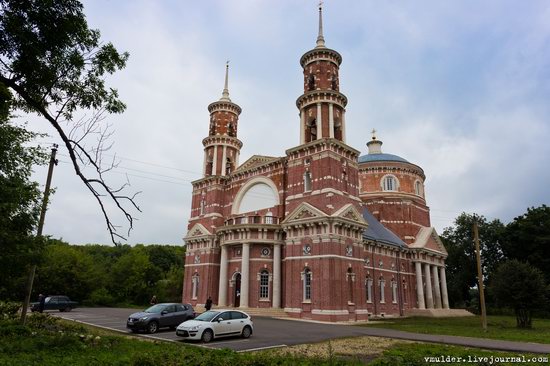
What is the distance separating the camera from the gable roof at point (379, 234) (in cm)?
4234

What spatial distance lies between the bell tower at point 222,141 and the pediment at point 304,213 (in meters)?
15.0

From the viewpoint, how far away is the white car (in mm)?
17031

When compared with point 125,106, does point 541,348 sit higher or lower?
lower

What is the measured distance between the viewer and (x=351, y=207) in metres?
34.2

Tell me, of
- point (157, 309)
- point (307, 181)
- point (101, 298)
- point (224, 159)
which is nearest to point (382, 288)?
point (307, 181)

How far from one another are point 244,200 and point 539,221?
1804 inches

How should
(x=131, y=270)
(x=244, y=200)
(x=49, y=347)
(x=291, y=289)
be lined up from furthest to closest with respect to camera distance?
1. (x=131, y=270)
2. (x=244, y=200)
3. (x=291, y=289)
4. (x=49, y=347)

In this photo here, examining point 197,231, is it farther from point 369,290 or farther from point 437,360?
point 437,360

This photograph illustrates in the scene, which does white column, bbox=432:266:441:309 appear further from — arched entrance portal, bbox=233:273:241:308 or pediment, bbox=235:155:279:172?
pediment, bbox=235:155:279:172

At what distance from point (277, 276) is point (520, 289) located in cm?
1963

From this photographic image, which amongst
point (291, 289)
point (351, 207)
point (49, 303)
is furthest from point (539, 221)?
point (49, 303)

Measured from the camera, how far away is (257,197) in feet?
140

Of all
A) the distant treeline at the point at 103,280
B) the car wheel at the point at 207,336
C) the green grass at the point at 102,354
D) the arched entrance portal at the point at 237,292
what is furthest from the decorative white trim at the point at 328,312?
the distant treeline at the point at 103,280

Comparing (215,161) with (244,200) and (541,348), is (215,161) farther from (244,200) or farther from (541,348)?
(541,348)
